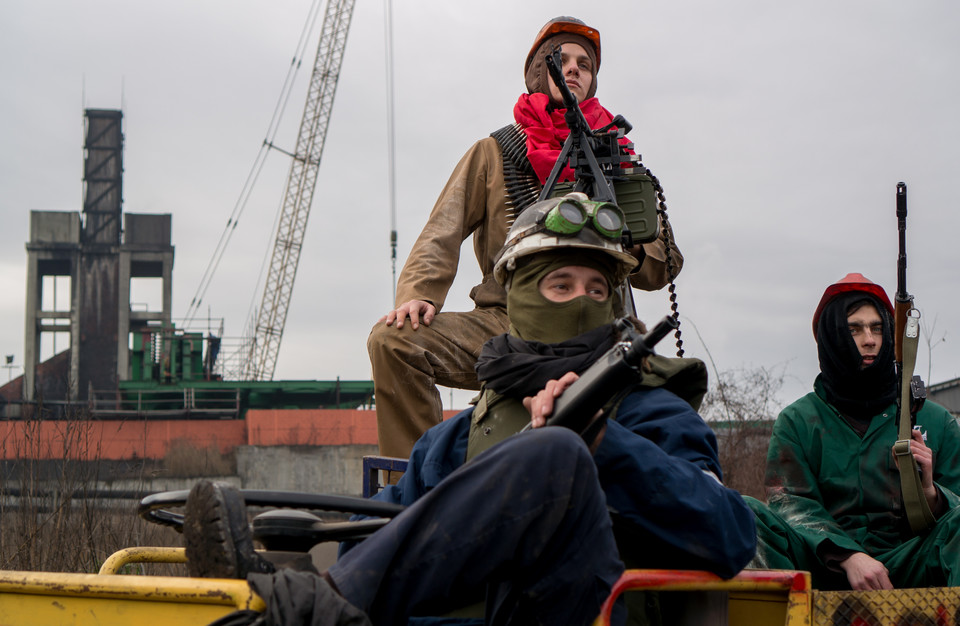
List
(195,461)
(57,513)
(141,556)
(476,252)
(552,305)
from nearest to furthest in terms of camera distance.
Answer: (552,305) < (141,556) < (476,252) < (57,513) < (195,461)

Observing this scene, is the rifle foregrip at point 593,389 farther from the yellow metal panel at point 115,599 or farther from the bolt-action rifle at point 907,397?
the bolt-action rifle at point 907,397

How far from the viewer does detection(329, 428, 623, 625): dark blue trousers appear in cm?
181

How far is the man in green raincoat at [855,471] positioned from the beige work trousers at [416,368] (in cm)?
120

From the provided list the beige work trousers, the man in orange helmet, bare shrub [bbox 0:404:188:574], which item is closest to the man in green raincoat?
the man in orange helmet

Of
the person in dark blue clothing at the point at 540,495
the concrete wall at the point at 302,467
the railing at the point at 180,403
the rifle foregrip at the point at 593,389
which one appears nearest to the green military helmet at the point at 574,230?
the person in dark blue clothing at the point at 540,495

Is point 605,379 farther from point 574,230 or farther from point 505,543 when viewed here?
point 574,230

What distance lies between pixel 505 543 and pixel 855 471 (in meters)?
2.34

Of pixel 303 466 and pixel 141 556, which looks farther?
pixel 303 466

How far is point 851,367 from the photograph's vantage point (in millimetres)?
3811

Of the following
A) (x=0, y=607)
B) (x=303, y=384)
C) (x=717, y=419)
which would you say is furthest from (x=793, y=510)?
(x=303, y=384)

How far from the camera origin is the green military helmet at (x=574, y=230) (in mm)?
2619

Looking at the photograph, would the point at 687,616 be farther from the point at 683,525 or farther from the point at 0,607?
the point at 0,607

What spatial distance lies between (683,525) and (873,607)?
696 mm

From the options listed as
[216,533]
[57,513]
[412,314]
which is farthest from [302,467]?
[216,533]
